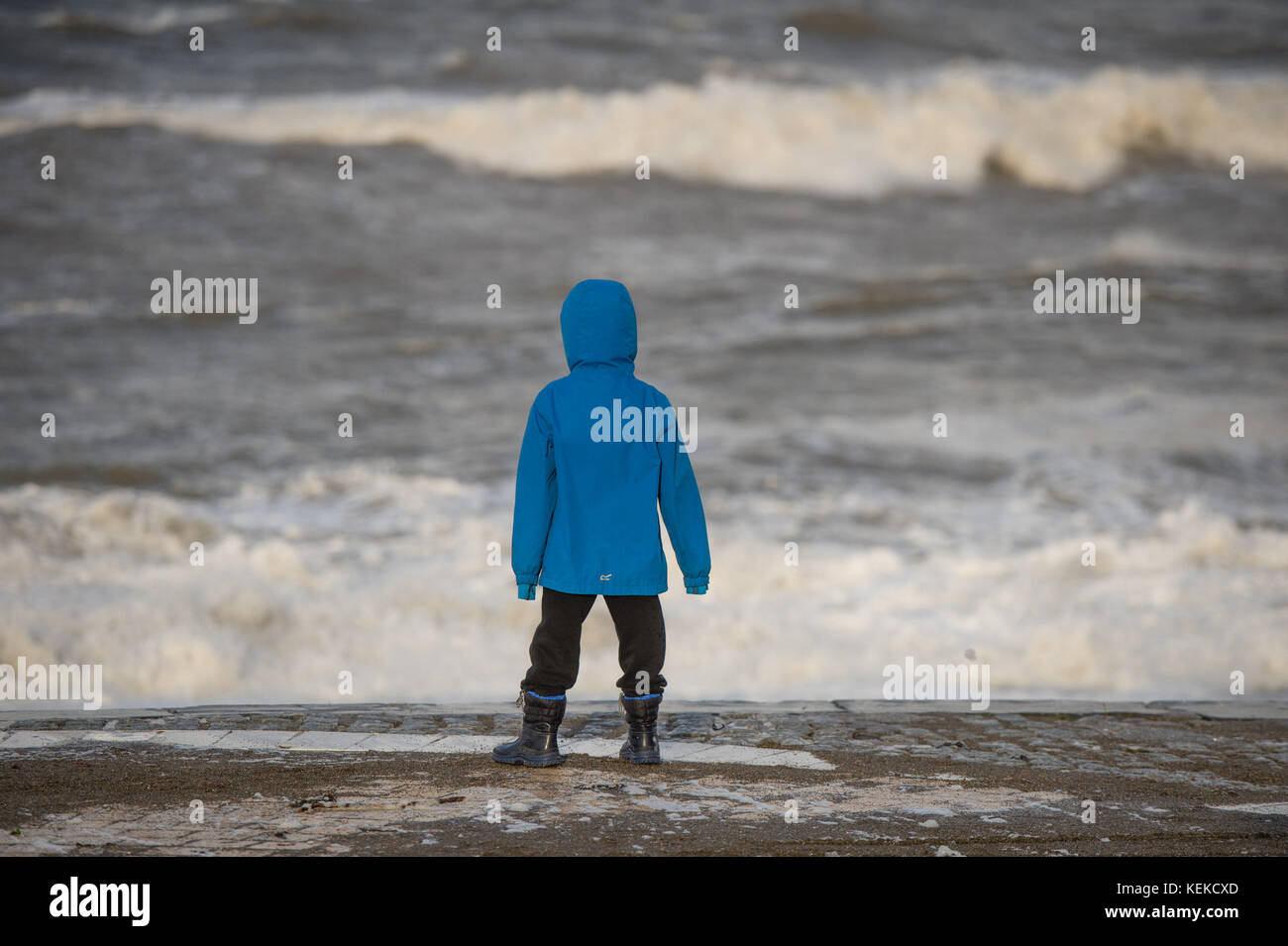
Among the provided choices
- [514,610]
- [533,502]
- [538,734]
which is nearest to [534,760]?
[538,734]

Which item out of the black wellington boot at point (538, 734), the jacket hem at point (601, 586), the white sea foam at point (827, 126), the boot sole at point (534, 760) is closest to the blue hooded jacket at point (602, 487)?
the jacket hem at point (601, 586)

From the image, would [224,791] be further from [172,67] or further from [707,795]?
[172,67]

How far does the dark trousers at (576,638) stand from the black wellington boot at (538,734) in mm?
36

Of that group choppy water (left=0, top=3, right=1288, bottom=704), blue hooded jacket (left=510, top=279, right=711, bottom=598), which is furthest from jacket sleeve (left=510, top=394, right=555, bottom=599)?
choppy water (left=0, top=3, right=1288, bottom=704)

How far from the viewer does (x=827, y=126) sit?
2200cm

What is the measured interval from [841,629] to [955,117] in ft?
56.2

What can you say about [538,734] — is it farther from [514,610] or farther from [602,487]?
[514,610]

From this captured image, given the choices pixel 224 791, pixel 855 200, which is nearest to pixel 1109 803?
pixel 224 791

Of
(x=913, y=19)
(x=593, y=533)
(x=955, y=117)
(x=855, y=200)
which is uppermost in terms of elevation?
(x=913, y=19)

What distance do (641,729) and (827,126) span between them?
19705mm

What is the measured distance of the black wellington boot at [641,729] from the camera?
12.2 ft

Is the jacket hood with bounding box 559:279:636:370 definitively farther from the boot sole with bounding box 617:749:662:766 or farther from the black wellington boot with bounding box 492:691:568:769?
the boot sole with bounding box 617:749:662:766
